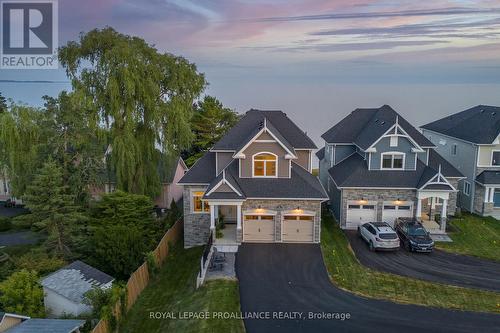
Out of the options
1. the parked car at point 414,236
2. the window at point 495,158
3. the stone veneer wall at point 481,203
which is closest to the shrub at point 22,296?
the parked car at point 414,236

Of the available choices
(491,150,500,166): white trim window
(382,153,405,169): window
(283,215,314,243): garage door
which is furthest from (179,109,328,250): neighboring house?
(491,150,500,166): white trim window

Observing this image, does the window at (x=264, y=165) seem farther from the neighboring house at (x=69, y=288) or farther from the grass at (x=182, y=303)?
the neighboring house at (x=69, y=288)

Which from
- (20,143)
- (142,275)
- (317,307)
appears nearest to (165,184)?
(20,143)

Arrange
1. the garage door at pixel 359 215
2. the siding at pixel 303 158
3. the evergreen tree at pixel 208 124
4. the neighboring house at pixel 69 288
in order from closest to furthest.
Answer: the neighboring house at pixel 69 288, the garage door at pixel 359 215, the siding at pixel 303 158, the evergreen tree at pixel 208 124

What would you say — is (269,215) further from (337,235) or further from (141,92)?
(141,92)

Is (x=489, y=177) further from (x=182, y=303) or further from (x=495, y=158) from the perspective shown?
(x=182, y=303)
